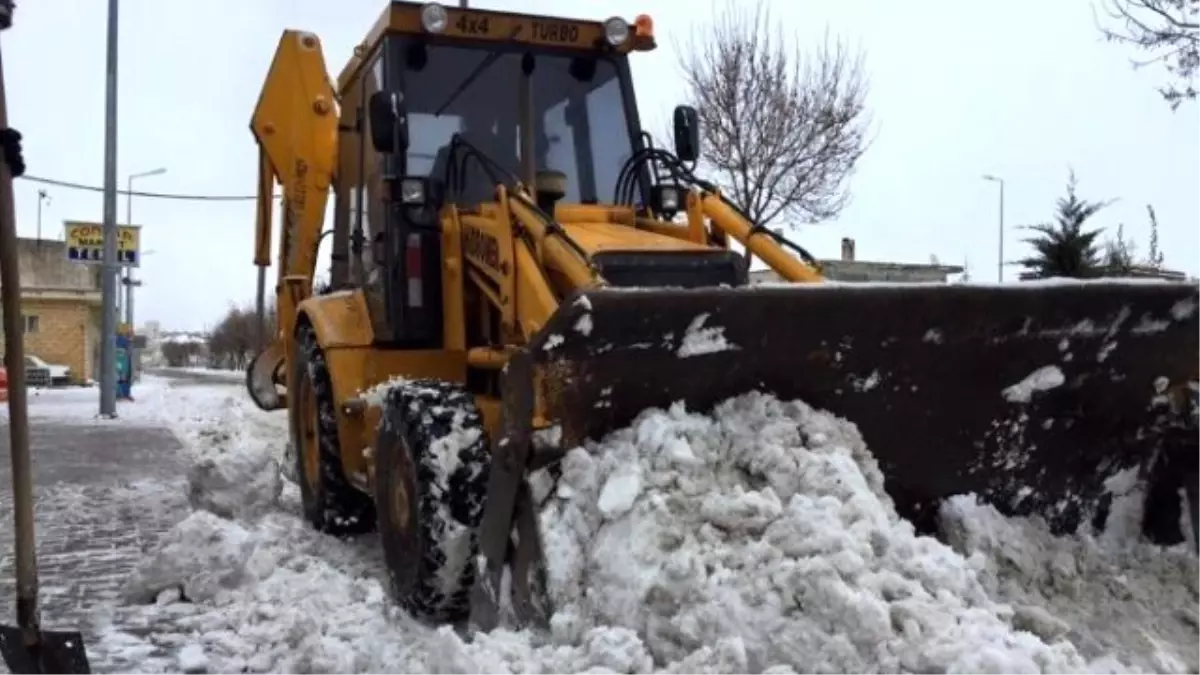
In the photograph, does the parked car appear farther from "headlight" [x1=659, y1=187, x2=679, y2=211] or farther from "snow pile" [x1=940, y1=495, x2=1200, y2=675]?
Answer: "snow pile" [x1=940, y1=495, x2=1200, y2=675]

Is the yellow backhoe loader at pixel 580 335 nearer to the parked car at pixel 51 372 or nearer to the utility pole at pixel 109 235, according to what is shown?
the utility pole at pixel 109 235

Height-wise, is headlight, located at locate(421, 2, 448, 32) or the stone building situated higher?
headlight, located at locate(421, 2, 448, 32)

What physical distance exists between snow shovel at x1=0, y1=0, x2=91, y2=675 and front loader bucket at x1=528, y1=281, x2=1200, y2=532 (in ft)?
5.56

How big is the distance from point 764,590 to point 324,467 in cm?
372

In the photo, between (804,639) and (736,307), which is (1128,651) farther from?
(736,307)

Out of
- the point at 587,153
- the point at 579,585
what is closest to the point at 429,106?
the point at 587,153

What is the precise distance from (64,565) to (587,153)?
3594mm

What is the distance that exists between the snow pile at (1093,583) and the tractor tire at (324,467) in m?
3.41

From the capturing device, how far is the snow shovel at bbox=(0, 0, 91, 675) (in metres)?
4.13

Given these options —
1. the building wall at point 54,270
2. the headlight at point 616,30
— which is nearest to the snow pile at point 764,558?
the headlight at point 616,30

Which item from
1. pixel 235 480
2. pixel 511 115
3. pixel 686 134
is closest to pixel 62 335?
pixel 235 480

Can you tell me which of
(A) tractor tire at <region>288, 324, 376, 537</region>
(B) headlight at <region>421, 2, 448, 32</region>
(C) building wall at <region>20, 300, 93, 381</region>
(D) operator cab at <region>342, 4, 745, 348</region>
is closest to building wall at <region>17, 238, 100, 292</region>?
(C) building wall at <region>20, 300, 93, 381</region>

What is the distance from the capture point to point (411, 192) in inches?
235

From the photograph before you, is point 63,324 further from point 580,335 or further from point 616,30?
point 580,335
